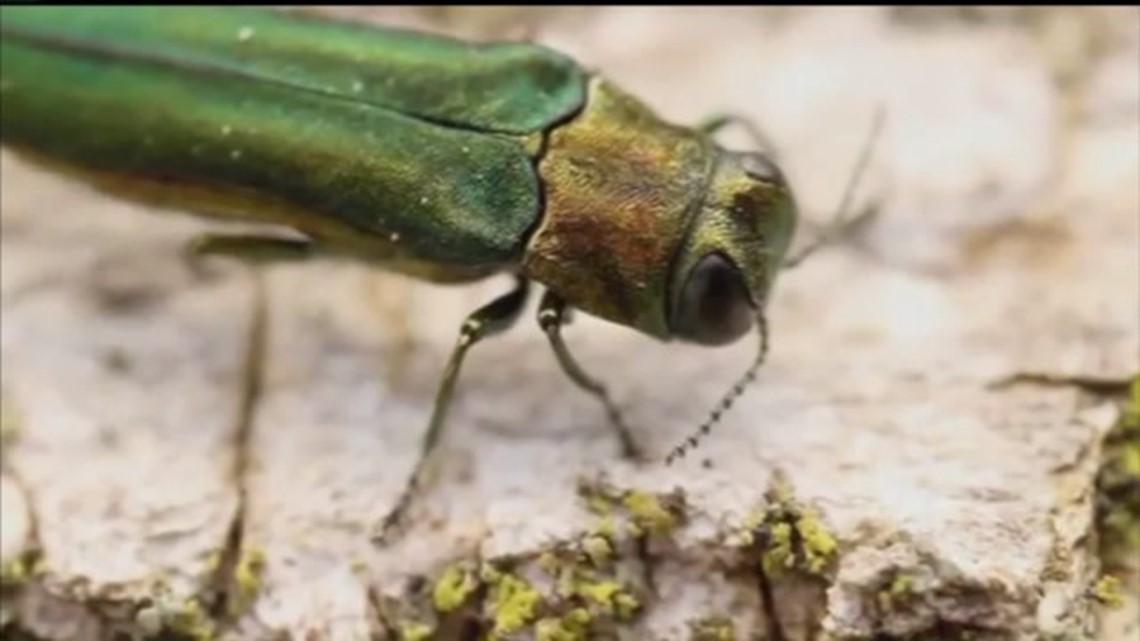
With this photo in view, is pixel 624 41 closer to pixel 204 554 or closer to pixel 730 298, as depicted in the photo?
pixel 730 298

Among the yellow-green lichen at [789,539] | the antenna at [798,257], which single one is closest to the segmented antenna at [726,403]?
the antenna at [798,257]

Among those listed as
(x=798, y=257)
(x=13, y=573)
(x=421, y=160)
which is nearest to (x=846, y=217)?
(x=798, y=257)

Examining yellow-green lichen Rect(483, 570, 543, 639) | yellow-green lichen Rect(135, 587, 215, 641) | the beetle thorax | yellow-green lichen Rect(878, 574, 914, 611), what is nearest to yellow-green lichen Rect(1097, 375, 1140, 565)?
yellow-green lichen Rect(878, 574, 914, 611)

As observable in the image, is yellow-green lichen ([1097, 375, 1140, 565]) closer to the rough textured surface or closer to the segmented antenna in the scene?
the rough textured surface

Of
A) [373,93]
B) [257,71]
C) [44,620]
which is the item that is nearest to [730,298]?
[373,93]

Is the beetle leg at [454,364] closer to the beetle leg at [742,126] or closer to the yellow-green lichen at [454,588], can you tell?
the yellow-green lichen at [454,588]

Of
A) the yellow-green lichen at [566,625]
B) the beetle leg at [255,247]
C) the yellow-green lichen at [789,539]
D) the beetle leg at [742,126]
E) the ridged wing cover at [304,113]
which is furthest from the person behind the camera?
the beetle leg at [742,126]

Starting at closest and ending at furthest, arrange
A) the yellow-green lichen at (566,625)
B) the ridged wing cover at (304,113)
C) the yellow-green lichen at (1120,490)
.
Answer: the yellow-green lichen at (566,625)
the yellow-green lichen at (1120,490)
the ridged wing cover at (304,113)
